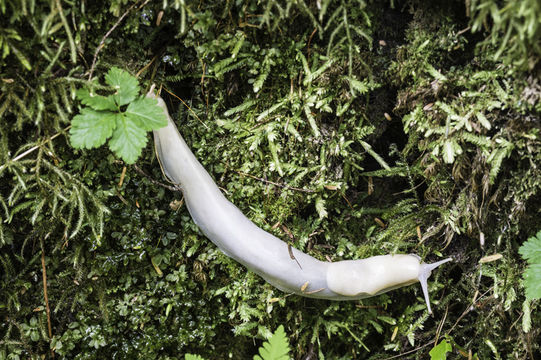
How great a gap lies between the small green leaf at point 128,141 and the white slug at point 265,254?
17 cm

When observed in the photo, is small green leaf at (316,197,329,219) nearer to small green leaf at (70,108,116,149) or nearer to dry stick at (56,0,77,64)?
small green leaf at (70,108,116,149)

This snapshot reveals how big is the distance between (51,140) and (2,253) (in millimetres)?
708

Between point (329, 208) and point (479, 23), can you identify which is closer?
point (479, 23)

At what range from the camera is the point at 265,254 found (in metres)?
2.09

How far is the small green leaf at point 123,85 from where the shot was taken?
1.92 metres

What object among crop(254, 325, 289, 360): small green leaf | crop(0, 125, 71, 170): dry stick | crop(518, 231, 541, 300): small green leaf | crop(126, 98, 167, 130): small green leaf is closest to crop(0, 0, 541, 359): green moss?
crop(0, 125, 71, 170): dry stick

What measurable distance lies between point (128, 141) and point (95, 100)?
0.78 feet

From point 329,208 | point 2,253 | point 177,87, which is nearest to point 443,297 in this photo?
point 329,208

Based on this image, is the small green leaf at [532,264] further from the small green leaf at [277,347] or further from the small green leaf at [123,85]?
the small green leaf at [123,85]

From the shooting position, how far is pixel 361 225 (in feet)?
7.93

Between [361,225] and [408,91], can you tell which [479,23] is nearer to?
[408,91]

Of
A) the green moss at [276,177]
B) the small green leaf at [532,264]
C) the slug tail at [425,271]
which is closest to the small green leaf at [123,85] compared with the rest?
the green moss at [276,177]

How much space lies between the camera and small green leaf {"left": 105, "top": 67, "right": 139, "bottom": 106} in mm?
1918

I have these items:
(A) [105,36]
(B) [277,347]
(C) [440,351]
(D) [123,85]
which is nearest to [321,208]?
(B) [277,347]
